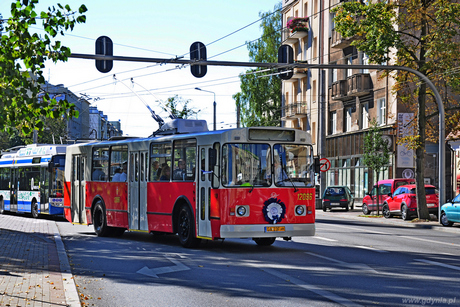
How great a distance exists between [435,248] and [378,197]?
17559 millimetres

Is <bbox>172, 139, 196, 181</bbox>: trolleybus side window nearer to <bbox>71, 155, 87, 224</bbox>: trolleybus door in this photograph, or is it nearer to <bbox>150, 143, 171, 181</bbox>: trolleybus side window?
<bbox>150, 143, 171, 181</bbox>: trolleybus side window

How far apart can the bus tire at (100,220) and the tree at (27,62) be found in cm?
1052

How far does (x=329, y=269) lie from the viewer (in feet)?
38.0

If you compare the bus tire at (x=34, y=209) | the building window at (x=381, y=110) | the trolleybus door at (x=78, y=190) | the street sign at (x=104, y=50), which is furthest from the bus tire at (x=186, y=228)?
the building window at (x=381, y=110)

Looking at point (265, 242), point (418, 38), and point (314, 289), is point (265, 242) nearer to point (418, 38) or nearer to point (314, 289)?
point (314, 289)

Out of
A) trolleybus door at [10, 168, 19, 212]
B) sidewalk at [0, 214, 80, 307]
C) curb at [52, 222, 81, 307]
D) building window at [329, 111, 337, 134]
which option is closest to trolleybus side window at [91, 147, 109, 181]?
sidewalk at [0, 214, 80, 307]

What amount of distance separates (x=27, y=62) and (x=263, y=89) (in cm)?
5511

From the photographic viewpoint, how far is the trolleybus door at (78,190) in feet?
71.8

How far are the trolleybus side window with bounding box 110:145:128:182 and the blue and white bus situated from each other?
378 inches

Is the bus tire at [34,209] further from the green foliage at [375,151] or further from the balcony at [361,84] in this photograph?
the balcony at [361,84]

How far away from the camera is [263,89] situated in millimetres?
64188

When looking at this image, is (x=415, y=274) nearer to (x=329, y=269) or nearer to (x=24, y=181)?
(x=329, y=269)

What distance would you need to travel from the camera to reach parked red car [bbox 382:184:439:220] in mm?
29406

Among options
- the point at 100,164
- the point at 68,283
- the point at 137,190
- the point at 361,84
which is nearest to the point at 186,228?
the point at 137,190
